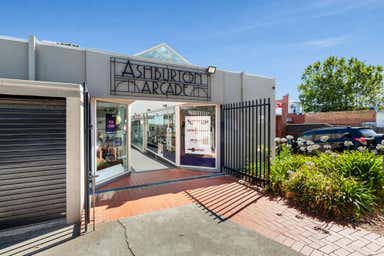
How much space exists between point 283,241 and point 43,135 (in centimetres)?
459

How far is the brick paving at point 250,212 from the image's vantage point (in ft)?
9.01

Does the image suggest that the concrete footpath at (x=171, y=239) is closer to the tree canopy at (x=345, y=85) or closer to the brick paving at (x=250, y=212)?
the brick paving at (x=250, y=212)

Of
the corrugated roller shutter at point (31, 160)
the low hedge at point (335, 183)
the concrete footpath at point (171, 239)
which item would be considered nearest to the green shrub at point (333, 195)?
the low hedge at point (335, 183)

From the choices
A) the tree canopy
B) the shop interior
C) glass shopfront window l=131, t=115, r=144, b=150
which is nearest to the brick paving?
the shop interior

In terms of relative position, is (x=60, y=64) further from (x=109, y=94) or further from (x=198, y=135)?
(x=198, y=135)

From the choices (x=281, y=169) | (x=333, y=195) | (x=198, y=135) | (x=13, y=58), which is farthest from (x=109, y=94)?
(x=333, y=195)

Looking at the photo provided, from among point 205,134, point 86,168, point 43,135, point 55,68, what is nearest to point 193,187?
point 205,134

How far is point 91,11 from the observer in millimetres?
5359

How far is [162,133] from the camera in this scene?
371 inches

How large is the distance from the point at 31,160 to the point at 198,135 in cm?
510

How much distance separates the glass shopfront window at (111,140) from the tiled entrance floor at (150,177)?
277 mm

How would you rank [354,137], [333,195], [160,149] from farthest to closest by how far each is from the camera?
1. [160,149]
2. [354,137]
3. [333,195]

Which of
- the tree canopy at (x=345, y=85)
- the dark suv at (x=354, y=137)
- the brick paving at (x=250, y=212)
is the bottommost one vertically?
the brick paving at (x=250, y=212)

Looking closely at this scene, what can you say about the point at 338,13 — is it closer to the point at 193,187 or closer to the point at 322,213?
the point at 322,213
